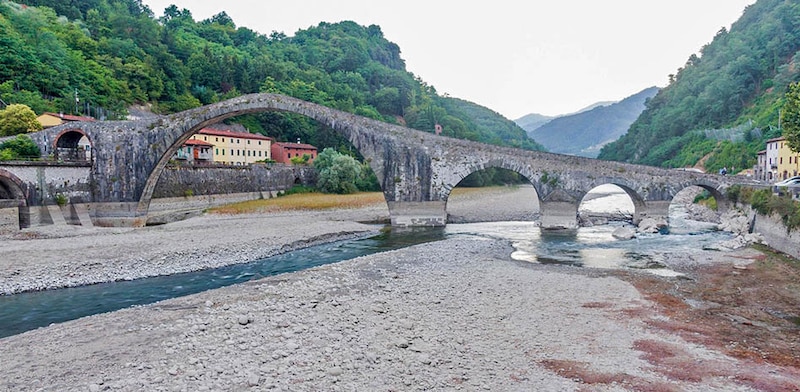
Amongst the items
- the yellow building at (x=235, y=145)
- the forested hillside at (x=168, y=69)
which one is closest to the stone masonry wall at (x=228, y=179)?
the yellow building at (x=235, y=145)

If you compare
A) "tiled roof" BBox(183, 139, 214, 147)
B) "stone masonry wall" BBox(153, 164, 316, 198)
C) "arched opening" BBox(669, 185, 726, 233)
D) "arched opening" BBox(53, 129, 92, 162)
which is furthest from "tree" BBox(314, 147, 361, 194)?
"arched opening" BBox(669, 185, 726, 233)

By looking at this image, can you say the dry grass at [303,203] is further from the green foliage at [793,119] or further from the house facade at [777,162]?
the house facade at [777,162]

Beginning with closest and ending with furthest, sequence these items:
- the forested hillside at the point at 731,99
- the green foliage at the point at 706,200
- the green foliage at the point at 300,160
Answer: the green foliage at the point at 706,200, the forested hillside at the point at 731,99, the green foliage at the point at 300,160

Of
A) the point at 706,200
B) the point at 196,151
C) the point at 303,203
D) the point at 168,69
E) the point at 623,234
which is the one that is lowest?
the point at 623,234

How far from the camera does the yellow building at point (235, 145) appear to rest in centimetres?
4844

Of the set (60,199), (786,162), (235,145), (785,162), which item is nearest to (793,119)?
(786,162)

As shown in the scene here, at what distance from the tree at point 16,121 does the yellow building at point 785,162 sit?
55467mm

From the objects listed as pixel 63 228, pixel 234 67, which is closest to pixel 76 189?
pixel 63 228

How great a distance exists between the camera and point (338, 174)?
48750 millimetres

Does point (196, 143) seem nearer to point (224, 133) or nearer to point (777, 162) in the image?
point (224, 133)

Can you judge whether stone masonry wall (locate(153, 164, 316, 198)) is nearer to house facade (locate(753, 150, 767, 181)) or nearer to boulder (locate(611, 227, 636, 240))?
boulder (locate(611, 227, 636, 240))

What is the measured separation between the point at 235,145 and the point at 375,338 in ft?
155

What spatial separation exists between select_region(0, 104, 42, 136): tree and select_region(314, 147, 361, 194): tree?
25536 millimetres

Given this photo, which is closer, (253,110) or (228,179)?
(253,110)
